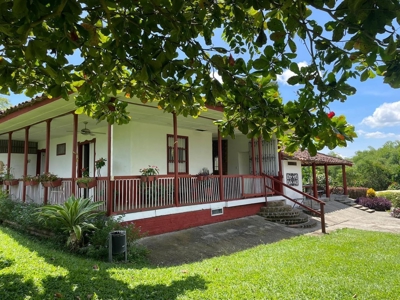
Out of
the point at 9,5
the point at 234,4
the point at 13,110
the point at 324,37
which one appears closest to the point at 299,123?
the point at 324,37

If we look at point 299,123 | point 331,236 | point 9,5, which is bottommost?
point 331,236

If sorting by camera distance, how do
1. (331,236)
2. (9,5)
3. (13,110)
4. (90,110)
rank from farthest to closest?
(331,236) < (13,110) < (90,110) < (9,5)

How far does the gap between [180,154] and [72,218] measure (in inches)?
235

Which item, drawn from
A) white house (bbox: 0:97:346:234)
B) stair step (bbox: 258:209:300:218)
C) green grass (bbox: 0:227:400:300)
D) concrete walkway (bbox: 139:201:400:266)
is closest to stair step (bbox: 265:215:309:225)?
stair step (bbox: 258:209:300:218)

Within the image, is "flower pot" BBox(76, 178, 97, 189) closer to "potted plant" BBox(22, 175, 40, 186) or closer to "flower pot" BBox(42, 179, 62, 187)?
"flower pot" BBox(42, 179, 62, 187)

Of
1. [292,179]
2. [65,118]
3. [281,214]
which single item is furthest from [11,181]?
A: [292,179]

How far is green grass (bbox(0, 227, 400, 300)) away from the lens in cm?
366

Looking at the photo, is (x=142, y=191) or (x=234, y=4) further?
(x=142, y=191)

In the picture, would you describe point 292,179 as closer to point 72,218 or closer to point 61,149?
point 72,218

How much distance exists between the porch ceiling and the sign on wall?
181 inches

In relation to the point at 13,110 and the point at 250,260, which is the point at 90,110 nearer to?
the point at 250,260

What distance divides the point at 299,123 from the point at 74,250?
5.53 meters

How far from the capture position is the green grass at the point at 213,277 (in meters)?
3.66

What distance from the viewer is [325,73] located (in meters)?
2.55
